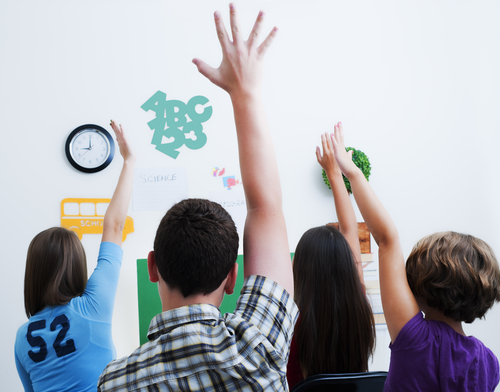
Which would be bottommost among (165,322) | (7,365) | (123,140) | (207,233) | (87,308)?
(7,365)

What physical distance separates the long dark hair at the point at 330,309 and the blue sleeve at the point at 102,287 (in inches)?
23.9

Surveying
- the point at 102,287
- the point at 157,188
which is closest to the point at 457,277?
the point at 102,287

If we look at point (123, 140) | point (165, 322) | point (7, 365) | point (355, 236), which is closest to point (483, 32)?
point (355, 236)

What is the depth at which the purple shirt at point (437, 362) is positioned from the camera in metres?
0.94

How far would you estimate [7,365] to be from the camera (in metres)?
2.05

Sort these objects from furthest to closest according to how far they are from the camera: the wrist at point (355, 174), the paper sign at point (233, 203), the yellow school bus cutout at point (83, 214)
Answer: the paper sign at point (233, 203), the yellow school bus cutout at point (83, 214), the wrist at point (355, 174)

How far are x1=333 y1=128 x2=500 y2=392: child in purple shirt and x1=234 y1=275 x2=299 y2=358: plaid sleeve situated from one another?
445mm

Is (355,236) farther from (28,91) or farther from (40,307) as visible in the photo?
(28,91)

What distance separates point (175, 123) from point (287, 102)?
73 cm

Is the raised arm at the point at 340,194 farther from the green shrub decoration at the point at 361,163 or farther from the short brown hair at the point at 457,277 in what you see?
the green shrub decoration at the point at 361,163

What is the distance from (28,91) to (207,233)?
6.61 feet

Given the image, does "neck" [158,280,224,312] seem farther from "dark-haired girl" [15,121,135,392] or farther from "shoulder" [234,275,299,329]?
"dark-haired girl" [15,121,135,392]

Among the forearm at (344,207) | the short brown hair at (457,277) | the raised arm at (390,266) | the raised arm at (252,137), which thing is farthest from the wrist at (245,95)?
the forearm at (344,207)

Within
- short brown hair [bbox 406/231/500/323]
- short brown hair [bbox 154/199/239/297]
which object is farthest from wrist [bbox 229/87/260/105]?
short brown hair [bbox 406/231/500/323]
